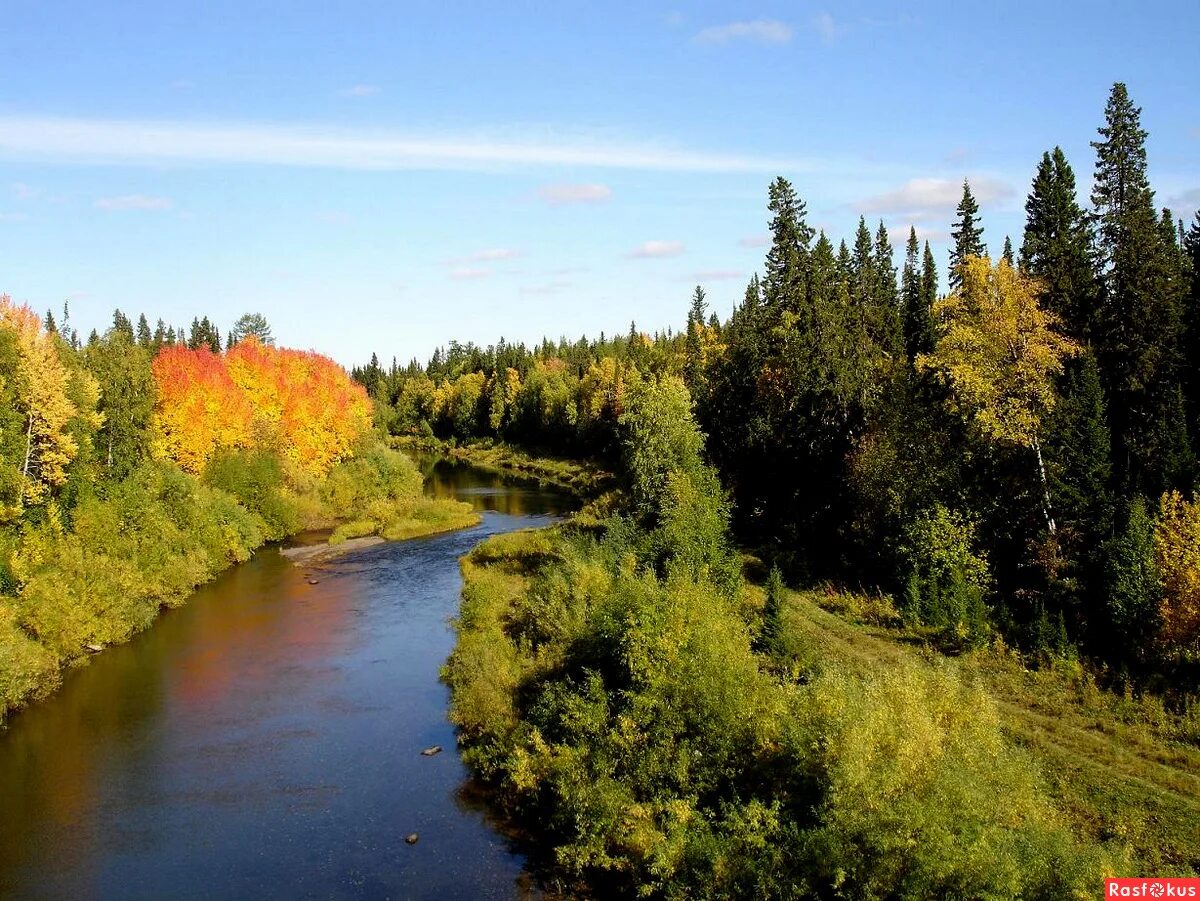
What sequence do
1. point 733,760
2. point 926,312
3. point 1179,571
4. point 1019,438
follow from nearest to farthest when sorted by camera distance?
1. point 733,760
2. point 1179,571
3. point 1019,438
4. point 926,312

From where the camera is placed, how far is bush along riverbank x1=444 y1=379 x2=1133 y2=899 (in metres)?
18.4

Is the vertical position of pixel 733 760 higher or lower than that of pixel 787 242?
lower

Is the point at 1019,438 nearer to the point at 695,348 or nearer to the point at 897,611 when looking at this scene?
the point at 897,611

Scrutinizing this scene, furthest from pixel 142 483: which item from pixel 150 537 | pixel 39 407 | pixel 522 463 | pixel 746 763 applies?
pixel 522 463

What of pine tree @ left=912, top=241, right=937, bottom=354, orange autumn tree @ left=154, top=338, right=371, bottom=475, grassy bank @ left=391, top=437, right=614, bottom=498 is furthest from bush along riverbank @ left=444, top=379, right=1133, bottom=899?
grassy bank @ left=391, top=437, right=614, bottom=498

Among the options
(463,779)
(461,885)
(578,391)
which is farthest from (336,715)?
(578,391)

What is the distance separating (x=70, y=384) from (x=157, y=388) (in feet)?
42.3

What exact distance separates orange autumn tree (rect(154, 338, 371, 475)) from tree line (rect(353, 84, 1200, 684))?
3821 cm

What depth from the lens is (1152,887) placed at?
18.2 metres

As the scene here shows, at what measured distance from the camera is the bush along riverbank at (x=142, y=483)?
4219cm

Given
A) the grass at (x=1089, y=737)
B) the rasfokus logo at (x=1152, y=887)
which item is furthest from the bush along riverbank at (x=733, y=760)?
the grass at (x=1089, y=737)

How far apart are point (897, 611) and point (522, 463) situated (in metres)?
93.1

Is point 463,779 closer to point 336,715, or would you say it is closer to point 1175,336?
point 336,715

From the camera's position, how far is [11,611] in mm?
38781
